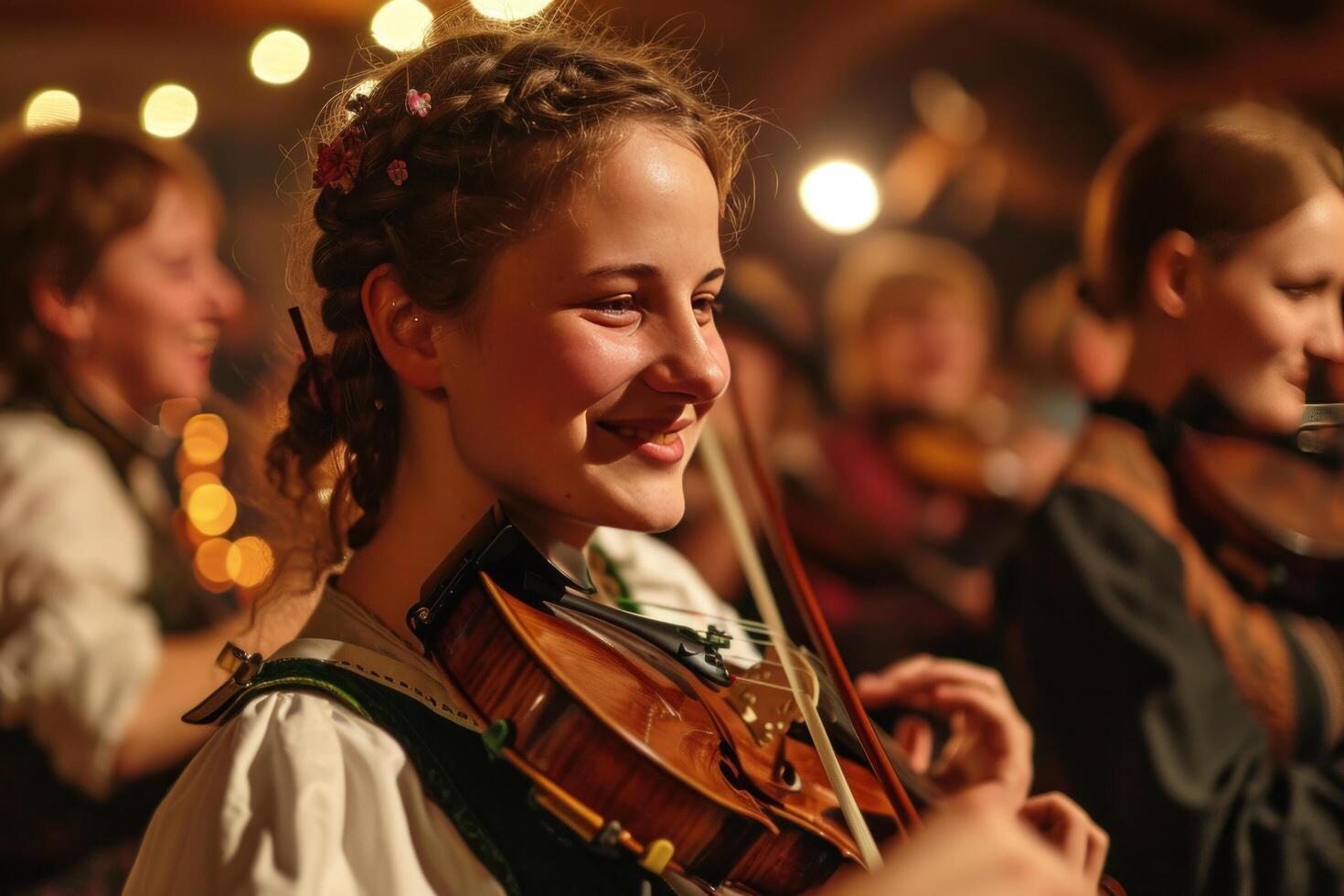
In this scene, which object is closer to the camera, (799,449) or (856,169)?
(799,449)

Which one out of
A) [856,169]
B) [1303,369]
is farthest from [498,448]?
[856,169]

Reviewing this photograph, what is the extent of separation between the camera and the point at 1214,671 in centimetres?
108

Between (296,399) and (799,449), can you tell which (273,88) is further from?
(296,399)

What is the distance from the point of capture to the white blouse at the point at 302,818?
76 cm

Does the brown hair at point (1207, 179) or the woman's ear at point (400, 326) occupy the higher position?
the brown hair at point (1207, 179)

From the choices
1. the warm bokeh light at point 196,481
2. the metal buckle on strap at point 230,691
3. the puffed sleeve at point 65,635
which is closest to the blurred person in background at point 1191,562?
Answer: the metal buckle on strap at point 230,691

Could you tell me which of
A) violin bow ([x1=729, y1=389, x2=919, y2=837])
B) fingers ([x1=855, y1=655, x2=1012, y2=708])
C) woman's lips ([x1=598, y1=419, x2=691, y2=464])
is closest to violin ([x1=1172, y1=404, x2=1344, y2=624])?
fingers ([x1=855, y1=655, x2=1012, y2=708])

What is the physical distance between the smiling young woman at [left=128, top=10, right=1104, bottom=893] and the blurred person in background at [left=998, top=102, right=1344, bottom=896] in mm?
163

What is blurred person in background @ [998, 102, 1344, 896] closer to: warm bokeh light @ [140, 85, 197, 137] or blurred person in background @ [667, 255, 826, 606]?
blurred person in background @ [667, 255, 826, 606]

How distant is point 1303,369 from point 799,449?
273 centimetres

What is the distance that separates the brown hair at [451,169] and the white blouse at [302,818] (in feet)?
0.73

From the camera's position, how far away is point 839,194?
4582 mm

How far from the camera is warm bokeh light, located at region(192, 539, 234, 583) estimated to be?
7.23 feet

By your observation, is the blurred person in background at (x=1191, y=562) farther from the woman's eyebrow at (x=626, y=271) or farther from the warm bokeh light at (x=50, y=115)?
the warm bokeh light at (x=50, y=115)
